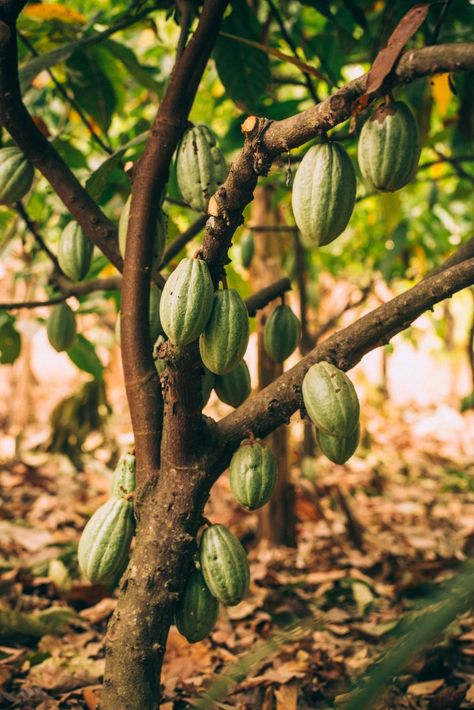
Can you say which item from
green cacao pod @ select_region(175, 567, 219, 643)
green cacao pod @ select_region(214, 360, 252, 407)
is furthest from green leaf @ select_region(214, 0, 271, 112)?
green cacao pod @ select_region(175, 567, 219, 643)

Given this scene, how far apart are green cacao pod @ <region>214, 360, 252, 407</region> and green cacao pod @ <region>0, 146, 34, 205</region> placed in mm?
587

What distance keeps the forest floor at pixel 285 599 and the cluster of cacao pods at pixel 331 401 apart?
0.33m

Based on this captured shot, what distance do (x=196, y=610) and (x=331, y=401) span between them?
50 cm

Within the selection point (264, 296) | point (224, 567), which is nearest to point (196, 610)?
point (224, 567)

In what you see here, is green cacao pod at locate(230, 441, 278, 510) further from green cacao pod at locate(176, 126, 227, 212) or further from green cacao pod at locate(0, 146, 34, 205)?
green cacao pod at locate(0, 146, 34, 205)

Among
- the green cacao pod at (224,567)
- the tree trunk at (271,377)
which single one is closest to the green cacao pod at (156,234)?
the green cacao pod at (224,567)

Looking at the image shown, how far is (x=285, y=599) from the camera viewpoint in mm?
2654

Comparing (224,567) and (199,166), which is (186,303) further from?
(224,567)

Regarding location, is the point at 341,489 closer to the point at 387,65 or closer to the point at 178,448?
the point at 178,448

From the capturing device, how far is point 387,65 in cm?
108

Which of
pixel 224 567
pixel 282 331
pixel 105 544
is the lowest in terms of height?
pixel 224 567

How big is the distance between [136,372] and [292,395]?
12.9 inches

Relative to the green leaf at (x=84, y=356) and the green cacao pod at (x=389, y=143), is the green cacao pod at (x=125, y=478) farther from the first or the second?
the green leaf at (x=84, y=356)

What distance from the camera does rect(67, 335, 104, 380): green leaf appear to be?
2.50 metres
